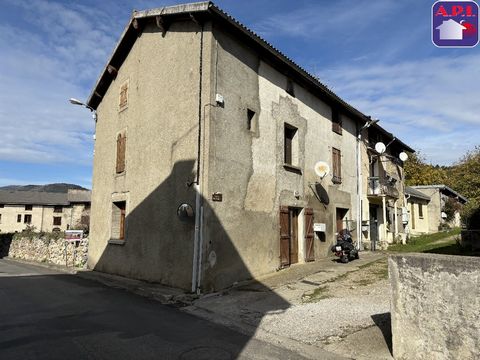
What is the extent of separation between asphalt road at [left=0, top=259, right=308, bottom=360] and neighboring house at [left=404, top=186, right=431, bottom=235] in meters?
21.8

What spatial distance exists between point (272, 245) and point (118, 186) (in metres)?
5.82

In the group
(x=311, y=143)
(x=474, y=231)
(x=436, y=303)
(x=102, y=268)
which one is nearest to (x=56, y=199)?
(x=102, y=268)

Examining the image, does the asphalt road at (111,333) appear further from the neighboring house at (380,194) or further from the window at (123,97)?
the neighboring house at (380,194)

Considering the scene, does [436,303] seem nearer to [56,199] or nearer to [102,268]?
[102,268]

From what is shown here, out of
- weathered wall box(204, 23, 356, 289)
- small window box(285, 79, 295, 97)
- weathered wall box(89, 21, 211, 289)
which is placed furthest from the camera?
small window box(285, 79, 295, 97)

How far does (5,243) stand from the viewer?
104ft

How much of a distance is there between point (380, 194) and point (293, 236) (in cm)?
745

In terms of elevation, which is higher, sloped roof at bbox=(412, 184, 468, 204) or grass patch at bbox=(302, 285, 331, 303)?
sloped roof at bbox=(412, 184, 468, 204)

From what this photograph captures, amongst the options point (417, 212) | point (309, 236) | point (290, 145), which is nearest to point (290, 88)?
point (290, 145)

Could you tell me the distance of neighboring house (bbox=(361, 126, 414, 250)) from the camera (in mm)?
17766

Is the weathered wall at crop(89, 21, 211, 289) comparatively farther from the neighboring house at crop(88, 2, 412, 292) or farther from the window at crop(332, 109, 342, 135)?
the window at crop(332, 109, 342, 135)

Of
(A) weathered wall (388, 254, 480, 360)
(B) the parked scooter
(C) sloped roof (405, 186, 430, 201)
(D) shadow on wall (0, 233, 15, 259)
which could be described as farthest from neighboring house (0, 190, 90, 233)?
(A) weathered wall (388, 254, 480, 360)

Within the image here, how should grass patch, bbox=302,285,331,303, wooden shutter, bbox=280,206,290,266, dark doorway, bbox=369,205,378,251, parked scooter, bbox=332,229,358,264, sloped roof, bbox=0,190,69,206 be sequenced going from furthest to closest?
1. sloped roof, bbox=0,190,69,206
2. dark doorway, bbox=369,205,378,251
3. parked scooter, bbox=332,229,358,264
4. wooden shutter, bbox=280,206,290,266
5. grass patch, bbox=302,285,331,303
